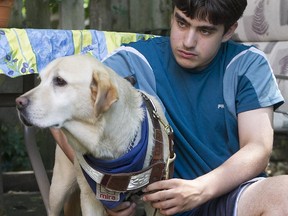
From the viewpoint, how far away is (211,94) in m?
2.53

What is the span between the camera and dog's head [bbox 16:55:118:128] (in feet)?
7.39

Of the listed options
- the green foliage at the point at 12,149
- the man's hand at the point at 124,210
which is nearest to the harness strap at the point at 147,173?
the man's hand at the point at 124,210

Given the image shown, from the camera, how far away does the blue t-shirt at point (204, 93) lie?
8.20ft

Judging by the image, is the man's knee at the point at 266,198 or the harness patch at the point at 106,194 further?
the harness patch at the point at 106,194

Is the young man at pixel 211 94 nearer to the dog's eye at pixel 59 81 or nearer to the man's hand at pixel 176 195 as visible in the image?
the man's hand at pixel 176 195

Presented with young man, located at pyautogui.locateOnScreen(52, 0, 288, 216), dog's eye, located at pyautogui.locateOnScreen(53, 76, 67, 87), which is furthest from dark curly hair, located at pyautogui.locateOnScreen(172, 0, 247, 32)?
dog's eye, located at pyautogui.locateOnScreen(53, 76, 67, 87)

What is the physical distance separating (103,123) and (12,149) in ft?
10.3

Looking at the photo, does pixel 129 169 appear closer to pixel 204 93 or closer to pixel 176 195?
pixel 176 195

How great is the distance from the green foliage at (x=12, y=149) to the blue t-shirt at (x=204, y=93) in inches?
112

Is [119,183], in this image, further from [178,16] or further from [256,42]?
[256,42]

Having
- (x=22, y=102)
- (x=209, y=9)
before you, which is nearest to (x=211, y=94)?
(x=209, y=9)

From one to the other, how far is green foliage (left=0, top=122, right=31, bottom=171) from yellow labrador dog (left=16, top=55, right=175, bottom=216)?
9.78 feet

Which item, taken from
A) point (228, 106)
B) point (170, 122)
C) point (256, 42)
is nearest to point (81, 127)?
point (170, 122)

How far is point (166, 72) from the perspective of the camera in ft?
8.49
